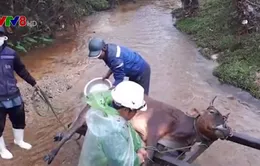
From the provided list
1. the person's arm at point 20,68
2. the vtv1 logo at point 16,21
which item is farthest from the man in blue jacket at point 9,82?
the vtv1 logo at point 16,21

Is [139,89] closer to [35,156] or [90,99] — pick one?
[90,99]

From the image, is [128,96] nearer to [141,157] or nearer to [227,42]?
[141,157]

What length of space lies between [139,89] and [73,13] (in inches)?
373

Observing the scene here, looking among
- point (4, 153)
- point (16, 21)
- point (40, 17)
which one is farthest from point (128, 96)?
point (40, 17)

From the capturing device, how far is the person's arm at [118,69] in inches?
212

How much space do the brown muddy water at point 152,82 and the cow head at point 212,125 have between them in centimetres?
136

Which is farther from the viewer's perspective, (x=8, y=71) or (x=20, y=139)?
(x=20, y=139)

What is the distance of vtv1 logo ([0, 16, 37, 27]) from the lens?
34.1ft

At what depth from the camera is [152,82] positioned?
8.55 metres

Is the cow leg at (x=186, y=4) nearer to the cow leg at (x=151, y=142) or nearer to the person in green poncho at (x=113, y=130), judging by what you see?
the cow leg at (x=151, y=142)

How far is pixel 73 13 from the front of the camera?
12352mm

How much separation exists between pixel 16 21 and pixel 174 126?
7701 millimetres

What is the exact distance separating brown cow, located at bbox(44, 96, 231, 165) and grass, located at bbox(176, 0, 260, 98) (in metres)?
3.68

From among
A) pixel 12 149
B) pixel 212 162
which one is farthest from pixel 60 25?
pixel 212 162
